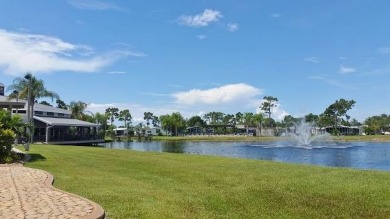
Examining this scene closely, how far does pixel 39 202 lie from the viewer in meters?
10.4

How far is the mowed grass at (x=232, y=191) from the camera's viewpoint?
10391 millimetres

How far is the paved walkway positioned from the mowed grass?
603mm

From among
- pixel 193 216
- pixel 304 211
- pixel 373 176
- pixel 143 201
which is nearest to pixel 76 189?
pixel 143 201

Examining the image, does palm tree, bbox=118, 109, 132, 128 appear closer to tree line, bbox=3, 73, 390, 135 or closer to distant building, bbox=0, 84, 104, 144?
tree line, bbox=3, 73, 390, 135

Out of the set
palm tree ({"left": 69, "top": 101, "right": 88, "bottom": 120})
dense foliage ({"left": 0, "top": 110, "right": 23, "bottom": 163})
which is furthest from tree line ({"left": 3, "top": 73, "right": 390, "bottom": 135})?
dense foliage ({"left": 0, "top": 110, "right": 23, "bottom": 163})

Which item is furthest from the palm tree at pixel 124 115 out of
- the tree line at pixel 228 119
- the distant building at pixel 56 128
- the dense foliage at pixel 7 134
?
the dense foliage at pixel 7 134

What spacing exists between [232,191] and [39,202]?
5.77 meters

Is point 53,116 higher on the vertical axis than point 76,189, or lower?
higher

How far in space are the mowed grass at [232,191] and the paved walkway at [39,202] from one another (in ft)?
1.98

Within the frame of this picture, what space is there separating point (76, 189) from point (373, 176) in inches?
430

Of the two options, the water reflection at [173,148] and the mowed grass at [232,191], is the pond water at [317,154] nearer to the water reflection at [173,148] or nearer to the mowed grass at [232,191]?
the water reflection at [173,148]

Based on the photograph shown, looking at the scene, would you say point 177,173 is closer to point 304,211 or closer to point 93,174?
point 93,174

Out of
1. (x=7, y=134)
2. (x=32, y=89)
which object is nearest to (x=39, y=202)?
(x=7, y=134)

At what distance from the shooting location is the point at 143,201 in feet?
37.6
